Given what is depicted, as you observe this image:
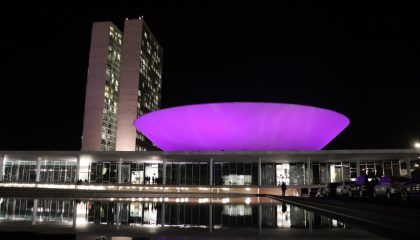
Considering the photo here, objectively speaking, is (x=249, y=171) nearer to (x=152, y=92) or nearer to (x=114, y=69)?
(x=114, y=69)

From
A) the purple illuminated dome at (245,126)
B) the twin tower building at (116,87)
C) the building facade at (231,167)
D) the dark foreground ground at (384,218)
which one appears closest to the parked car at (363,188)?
the dark foreground ground at (384,218)

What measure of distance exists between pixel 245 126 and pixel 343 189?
14309 mm

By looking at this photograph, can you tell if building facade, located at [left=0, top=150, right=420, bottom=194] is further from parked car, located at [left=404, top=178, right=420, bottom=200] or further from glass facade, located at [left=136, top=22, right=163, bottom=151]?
glass facade, located at [left=136, top=22, right=163, bottom=151]

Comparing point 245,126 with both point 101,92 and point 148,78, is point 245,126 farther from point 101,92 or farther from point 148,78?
point 148,78

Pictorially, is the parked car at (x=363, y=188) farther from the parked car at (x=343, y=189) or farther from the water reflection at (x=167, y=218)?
the water reflection at (x=167, y=218)

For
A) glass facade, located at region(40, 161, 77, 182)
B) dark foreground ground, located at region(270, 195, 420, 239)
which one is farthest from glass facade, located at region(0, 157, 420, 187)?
dark foreground ground, located at region(270, 195, 420, 239)

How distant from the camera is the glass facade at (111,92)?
9462 cm


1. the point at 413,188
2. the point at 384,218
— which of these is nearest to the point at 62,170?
the point at 413,188

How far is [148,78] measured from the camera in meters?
109

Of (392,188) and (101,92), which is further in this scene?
(101,92)

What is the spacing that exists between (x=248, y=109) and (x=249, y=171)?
1253 cm

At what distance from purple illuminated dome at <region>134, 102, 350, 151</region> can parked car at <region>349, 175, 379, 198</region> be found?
1414 cm

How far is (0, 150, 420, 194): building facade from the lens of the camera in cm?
4225

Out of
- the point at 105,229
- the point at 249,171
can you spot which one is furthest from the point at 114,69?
the point at 105,229
